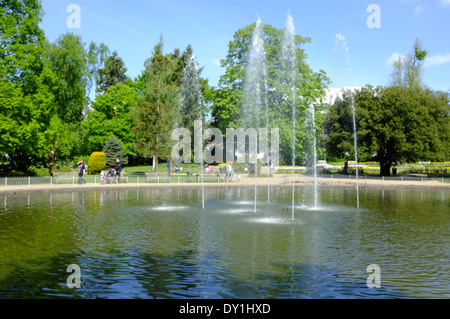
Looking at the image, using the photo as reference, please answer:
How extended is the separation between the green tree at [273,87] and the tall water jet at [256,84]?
1.84 ft

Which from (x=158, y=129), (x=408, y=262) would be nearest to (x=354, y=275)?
(x=408, y=262)

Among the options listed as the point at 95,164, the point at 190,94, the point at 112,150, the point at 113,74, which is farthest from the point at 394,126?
the point at 113,74

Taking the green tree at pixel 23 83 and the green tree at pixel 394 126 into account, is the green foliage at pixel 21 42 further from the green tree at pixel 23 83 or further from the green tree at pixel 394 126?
the green tree at pixel 394 126

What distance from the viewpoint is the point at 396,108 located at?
171ft

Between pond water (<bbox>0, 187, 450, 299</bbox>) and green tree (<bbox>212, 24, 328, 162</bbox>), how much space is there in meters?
28.9

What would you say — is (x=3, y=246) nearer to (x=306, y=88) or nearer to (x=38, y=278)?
(x=38, y=278)

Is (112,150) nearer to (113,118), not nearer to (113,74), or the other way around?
(113,118)

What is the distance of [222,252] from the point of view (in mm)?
11828

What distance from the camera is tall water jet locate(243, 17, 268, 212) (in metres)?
48.7

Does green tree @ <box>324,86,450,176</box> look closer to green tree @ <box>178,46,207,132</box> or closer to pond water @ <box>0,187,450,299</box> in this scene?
green tree @ <box>178,46,207,132</box>

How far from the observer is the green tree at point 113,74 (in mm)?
86062

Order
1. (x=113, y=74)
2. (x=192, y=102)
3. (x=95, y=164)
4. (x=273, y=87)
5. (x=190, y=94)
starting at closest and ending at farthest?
1. (x=273, y=87)
2. (x=95, y=164)
3. (x=192, y=102)
4. (x=190, y=94)
5. (x=113, y=74)

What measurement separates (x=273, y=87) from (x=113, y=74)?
5134 centimetres

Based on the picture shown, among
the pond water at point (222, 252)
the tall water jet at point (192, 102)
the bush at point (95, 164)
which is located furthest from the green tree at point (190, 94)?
the pond water at point (222, 252)
